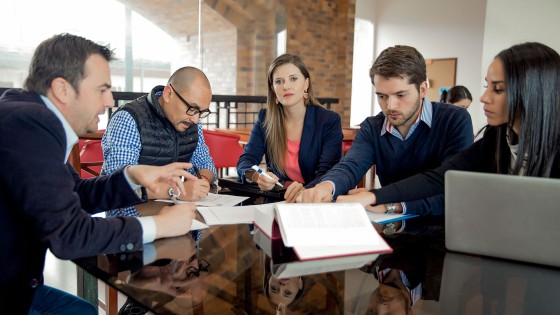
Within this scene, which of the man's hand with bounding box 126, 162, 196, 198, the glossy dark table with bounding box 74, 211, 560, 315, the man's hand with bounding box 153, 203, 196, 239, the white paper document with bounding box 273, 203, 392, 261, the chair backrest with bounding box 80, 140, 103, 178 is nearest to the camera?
the glossy dark table with bounding box 74, 211, 560, 315

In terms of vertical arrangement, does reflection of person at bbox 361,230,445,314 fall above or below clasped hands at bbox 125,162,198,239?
below

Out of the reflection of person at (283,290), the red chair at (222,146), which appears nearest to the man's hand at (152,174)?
the reflection of person at (283,290)

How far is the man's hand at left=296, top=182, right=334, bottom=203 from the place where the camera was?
58.0 inches

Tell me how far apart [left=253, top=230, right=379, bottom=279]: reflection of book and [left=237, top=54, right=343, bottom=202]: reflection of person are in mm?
1142

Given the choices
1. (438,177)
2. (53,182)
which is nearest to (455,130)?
(438,177)

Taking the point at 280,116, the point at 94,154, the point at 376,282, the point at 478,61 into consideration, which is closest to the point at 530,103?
the point at 376,282

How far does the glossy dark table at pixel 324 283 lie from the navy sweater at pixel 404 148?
0.62m

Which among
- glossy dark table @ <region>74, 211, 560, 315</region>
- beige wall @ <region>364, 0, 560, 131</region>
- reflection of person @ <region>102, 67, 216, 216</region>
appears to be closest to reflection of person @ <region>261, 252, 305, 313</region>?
glossy dark table @ <region>74, 211, 560, 315</region>

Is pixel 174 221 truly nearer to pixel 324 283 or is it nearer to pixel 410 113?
pixel 324 283

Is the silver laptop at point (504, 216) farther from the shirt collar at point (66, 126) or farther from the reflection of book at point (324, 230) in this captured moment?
the shirt collar at point (66, 126)

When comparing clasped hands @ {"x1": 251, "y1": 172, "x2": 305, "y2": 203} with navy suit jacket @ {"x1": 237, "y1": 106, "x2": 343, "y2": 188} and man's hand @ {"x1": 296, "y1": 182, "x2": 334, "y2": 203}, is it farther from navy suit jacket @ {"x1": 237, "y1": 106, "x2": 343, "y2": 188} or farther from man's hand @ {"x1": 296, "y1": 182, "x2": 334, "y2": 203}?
navy suit jacket @ {"x1": 237, "y1": 106, "x2": 343, "y2": 188}

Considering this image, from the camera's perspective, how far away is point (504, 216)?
3.29 ft

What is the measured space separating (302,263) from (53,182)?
0.55m

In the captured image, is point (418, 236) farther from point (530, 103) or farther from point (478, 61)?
point (478, 61)
